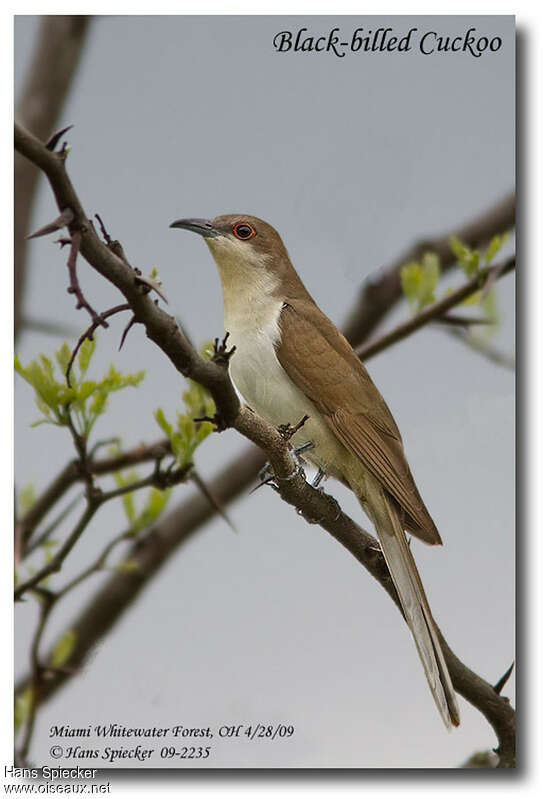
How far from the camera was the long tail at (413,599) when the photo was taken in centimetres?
183

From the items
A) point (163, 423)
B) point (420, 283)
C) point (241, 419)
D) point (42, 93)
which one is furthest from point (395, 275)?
point (241, 419)

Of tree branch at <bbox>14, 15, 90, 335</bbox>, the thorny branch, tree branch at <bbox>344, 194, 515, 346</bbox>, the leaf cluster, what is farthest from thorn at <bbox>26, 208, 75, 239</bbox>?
tree branch at <bbox>344, 194, 515, 346</bbox>

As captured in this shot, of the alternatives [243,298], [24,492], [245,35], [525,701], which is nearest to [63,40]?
[245,35]

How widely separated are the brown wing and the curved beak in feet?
0.89

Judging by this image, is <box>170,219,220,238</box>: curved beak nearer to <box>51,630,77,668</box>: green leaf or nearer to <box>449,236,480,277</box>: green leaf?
<box>449,236,480,277</box>: green leaf

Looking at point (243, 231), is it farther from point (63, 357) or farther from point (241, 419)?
point (241, 419)

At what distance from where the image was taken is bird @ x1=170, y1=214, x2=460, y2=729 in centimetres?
196

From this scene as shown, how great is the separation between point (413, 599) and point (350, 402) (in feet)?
1.51

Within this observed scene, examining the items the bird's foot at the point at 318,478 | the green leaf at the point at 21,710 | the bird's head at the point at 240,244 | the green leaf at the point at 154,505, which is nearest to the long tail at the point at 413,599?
the bird's foot at the point at 318,478

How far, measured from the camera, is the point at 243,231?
220cm

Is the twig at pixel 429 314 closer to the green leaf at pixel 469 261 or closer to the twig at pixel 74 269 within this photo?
the green leaf at pixel 469 261

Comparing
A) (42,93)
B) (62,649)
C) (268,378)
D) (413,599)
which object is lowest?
(62,649)

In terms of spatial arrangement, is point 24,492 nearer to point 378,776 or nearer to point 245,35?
point 378,776

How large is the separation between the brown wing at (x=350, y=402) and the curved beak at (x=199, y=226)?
10.7 inches
